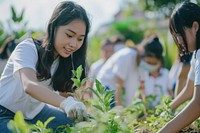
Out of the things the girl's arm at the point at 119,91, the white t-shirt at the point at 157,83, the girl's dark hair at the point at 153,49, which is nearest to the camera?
the girl's dark hair at the point at 153,49

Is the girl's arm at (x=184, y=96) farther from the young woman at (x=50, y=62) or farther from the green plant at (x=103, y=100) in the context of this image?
the green plant at (x=103, y=100)

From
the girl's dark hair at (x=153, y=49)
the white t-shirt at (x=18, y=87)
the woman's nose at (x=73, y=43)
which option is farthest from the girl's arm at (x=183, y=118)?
the girl's dark hair at (x=153, y=49)

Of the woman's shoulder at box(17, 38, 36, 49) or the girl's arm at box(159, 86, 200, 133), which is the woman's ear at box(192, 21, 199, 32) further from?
the woman's shoulder at box(17, 38, 36, 49)

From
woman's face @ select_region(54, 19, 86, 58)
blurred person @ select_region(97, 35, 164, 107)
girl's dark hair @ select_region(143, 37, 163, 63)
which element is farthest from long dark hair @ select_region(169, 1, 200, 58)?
blurred person @ select_region(97, 35, 164, 107)

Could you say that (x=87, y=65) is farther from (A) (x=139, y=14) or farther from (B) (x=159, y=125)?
(A) (x=139, y=14)

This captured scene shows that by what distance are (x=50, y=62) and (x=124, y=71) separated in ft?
10.2

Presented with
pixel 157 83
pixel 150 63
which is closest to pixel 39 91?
pixel 150 63

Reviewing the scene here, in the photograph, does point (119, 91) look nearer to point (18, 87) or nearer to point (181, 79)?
point (181, 79)

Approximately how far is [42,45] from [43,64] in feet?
0.40

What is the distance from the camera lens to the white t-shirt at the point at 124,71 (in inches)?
245

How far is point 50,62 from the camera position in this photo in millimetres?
3244

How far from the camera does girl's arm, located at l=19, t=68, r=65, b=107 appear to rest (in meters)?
2.72

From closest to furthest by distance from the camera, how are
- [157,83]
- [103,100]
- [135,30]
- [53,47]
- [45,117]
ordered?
[103,100], [53,47], [45,117], [157,83], [135,30]

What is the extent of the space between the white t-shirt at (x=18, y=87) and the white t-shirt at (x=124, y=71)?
9.52 ft
